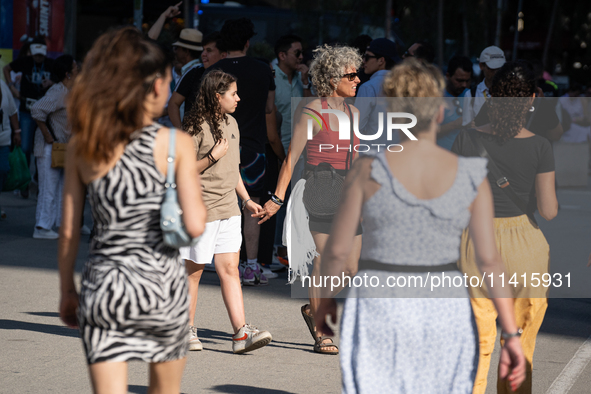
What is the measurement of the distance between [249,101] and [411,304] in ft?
14.0

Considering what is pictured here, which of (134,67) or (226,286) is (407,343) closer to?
(134,67)

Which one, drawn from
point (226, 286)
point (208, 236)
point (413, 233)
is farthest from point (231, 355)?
point (413, 233)

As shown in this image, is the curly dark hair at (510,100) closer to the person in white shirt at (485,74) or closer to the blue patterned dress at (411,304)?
the blue patterned dress at (411,304)

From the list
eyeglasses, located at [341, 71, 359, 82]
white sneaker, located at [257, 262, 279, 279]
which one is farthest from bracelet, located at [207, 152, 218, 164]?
white sneaker, located at [257, 262, 279, 279]

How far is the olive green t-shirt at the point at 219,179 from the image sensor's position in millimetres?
5074

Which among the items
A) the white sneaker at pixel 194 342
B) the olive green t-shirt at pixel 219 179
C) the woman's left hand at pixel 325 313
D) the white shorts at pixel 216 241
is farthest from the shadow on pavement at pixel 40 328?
the woman's left hand at pixel 325 313

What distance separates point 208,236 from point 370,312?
8.17ft

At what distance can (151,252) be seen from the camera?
2.59m

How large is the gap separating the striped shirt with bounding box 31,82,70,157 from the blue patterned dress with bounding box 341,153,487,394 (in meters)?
6.71

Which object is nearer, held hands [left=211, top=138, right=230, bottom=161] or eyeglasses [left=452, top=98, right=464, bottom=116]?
held hands [left=211, top=138, right=230, bottom=161]

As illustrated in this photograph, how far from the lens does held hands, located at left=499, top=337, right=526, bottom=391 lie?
270cm

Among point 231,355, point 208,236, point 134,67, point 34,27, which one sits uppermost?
point 34,27

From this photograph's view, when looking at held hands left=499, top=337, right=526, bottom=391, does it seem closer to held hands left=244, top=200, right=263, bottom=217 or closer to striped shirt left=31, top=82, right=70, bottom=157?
held hands left=244, top=200, right=263, bottom=217

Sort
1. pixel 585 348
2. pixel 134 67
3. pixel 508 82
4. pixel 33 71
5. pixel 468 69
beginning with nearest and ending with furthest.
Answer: pixel 134 67 < pixel 508 82 < pixel 585 348 < pixel 468 69 < pixel 33 71
